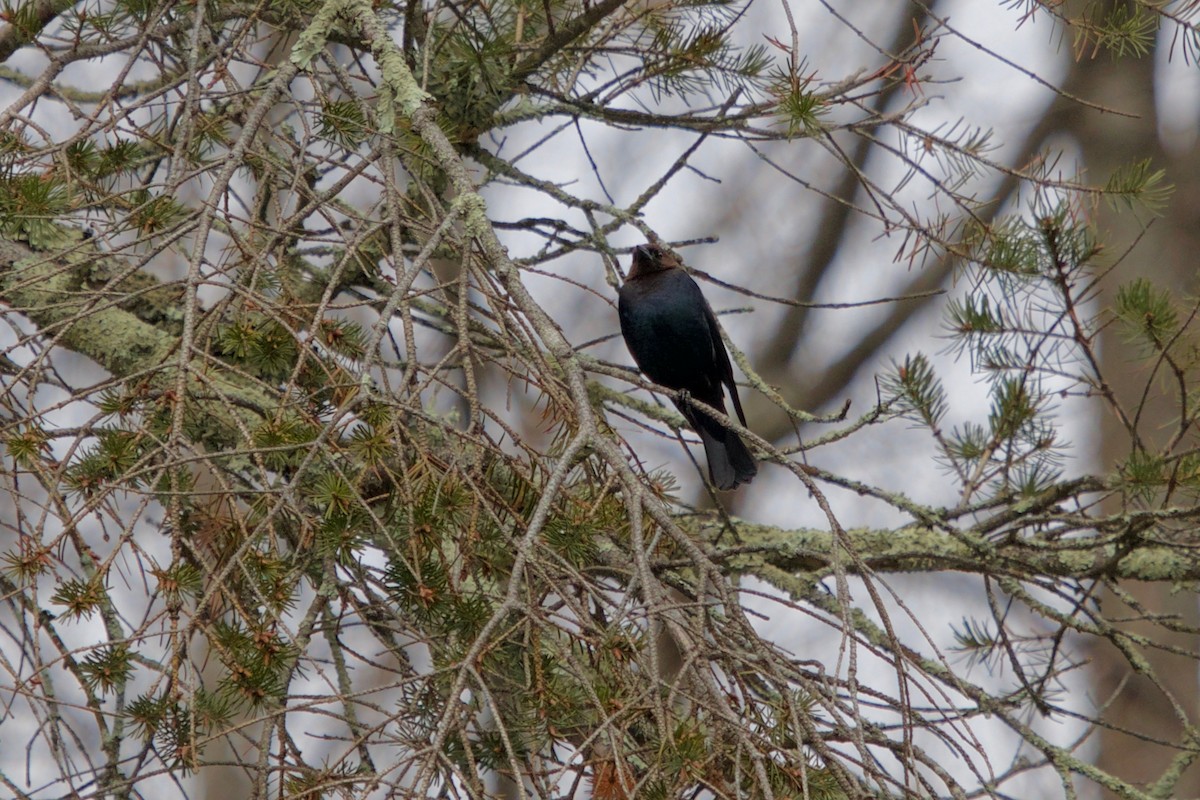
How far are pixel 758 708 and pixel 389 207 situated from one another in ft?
2.68

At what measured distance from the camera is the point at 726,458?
3.62 m

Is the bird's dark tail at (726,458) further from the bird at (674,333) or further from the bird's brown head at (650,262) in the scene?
the bird's brown head at (650,262)

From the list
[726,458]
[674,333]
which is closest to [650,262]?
[674,333]

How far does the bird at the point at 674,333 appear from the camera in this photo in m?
3.66

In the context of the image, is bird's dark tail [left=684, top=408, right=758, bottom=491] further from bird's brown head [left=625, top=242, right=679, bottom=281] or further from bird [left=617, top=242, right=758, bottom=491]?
bird's brown head [left=625, top=242, right=679, bottom=281]

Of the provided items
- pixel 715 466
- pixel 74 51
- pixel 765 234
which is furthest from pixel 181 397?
pixel 765 234

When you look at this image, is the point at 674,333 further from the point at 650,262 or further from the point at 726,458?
the point at 726,458

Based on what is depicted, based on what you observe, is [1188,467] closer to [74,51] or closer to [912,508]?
[912,508]

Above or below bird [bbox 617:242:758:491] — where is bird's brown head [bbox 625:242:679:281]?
above

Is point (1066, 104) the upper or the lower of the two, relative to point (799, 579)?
upper

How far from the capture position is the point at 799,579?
105 inches

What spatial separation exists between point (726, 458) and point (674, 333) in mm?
448

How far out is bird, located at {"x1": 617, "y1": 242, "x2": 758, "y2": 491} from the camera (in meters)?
3.66

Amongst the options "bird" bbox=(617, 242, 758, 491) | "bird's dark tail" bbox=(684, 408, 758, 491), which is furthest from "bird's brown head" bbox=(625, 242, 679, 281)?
"bird's dark tail" bbox=(684, 408, 758, 491)
